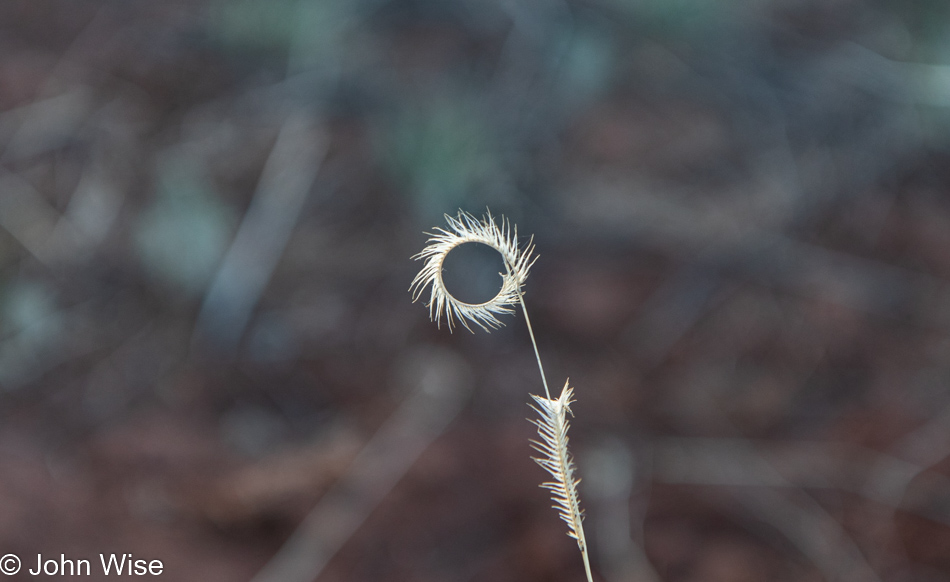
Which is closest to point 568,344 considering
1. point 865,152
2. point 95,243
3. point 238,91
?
point 865,152

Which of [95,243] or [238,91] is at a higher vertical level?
[238,91]

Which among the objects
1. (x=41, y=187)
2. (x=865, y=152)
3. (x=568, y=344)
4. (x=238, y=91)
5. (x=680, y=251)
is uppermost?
(x=238, y=91)

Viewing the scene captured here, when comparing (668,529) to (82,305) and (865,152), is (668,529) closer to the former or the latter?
(865,152)

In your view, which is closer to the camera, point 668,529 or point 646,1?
point 668,529

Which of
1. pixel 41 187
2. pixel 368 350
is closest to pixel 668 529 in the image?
pixel 368 350

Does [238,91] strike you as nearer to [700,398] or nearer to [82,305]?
[82,305]

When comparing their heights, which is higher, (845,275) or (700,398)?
(845,275)
